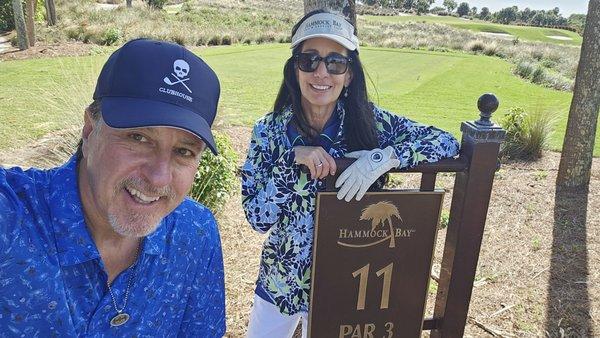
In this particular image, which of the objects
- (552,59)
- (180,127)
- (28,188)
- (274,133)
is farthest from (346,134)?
(552,59)

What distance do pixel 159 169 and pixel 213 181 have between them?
3025 mm

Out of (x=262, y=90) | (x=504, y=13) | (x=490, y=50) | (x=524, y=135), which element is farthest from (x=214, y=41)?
(x=504, y=13)

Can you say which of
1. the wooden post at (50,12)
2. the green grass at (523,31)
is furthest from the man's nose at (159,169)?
the green grass at (523,31)

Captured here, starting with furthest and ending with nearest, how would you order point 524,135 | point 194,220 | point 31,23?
1. point 31,23
2. point 524,135
3. point 194,220

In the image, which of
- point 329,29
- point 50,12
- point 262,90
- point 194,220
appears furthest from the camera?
point 50,12

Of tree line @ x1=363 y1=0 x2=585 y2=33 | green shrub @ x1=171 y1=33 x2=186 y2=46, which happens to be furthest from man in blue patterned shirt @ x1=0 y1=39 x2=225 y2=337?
tree line @ x1=363 y1=0 x2=585 y2=33

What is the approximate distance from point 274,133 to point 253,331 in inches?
36.9

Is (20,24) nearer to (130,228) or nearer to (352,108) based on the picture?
(352,108)

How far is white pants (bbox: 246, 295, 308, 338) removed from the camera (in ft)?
7.31

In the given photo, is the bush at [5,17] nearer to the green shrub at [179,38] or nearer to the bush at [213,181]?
the green shrub at [179,38]

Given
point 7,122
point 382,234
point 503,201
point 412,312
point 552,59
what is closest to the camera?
point 382,234

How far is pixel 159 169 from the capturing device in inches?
51.7

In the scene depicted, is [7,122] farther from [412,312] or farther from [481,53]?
[481,53]

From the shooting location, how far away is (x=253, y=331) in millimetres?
2301
